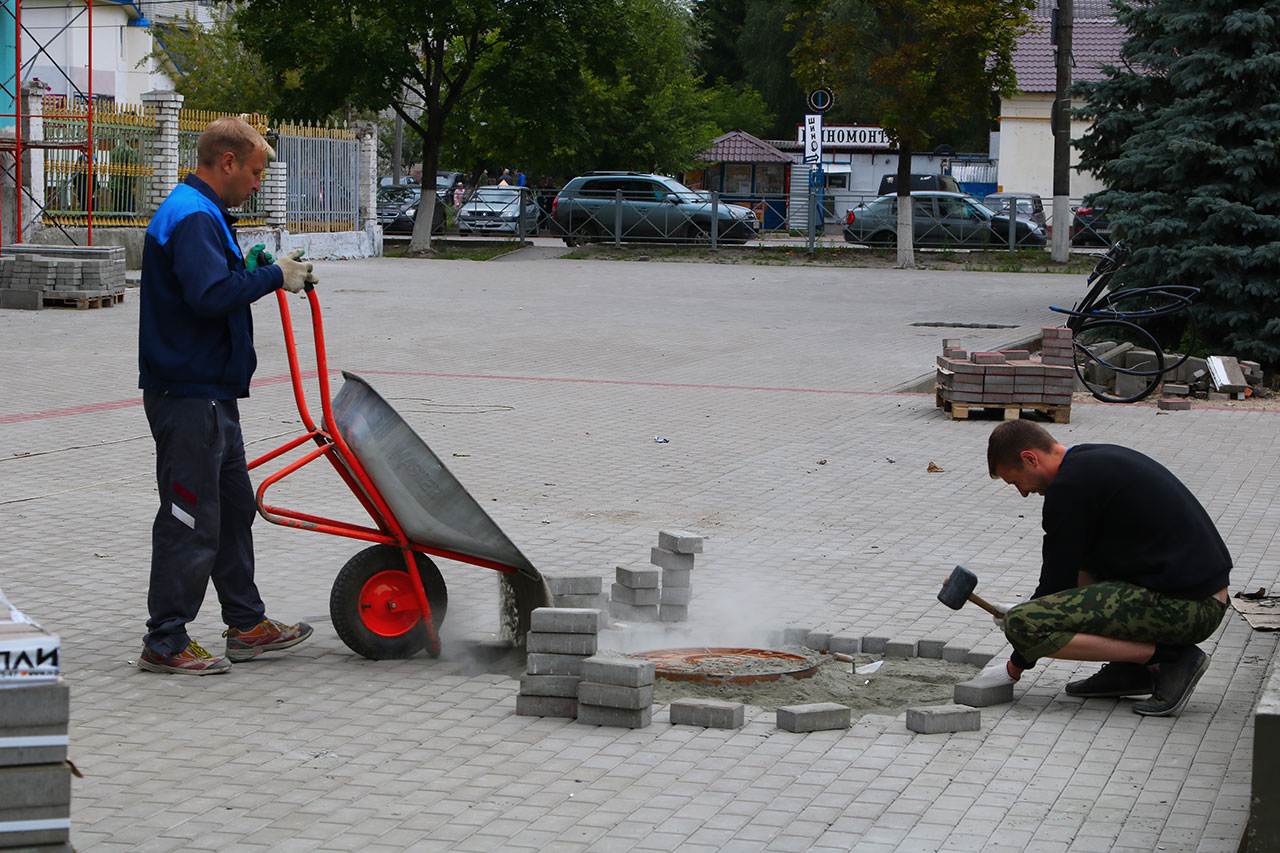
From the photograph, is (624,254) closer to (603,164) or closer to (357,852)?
(603,164)

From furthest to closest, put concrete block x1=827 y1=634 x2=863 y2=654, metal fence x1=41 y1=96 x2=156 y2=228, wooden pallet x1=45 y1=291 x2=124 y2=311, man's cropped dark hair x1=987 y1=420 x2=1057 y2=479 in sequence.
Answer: metal fence x1=41 y1=96 x2=156 y2=228 → wooden pallet x1=45 y1=291 x2=124 y2=311 → concrete block x1=827 y1=634 x2=863 y2=654 → man's cropped dark hair x1=987 y1=420 x2=1057 y2=479

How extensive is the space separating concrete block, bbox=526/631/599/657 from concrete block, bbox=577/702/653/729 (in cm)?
17

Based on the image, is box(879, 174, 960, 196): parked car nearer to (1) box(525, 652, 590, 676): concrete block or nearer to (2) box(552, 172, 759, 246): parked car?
(2) box(552, 172, 759, 246): parked car

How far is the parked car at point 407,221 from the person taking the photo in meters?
41.0

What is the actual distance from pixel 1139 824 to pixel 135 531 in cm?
544

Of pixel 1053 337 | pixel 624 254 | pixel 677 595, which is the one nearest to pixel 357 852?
pixel 677 595

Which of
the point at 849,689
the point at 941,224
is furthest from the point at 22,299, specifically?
the point at 941,224

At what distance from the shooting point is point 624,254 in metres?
35.9

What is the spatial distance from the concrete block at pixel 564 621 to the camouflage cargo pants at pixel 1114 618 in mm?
1405

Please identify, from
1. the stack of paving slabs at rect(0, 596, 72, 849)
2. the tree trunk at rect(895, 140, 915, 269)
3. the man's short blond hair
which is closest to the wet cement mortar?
the man's short blond hair

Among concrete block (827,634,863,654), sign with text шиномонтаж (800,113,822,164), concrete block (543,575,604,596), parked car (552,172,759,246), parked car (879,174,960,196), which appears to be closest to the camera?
concrete block (543,575,604,596)

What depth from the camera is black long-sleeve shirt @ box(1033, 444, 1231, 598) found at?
18.0 ft

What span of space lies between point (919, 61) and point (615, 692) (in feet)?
93.0

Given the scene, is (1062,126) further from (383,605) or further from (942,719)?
(942,719)
